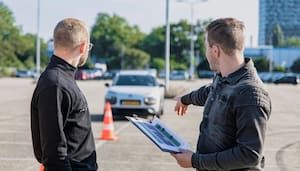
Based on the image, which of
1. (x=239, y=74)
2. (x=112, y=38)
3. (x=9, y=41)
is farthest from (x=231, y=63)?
(x=112, y=38)

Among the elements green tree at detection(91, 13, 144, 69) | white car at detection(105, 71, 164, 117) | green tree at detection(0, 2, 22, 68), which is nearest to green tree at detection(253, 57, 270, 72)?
green tree at detection(91, 13, 144, 69)

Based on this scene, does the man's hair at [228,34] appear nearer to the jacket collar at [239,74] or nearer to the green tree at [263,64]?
the jacket collar at [239,74]

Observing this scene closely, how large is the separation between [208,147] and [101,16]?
129m

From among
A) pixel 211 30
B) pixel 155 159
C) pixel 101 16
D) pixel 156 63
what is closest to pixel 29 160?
pixel 155 159

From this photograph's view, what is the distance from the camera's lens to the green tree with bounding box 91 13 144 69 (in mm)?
115988

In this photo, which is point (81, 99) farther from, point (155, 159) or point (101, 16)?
point (101, 16)

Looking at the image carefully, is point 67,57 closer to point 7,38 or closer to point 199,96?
point 199,96

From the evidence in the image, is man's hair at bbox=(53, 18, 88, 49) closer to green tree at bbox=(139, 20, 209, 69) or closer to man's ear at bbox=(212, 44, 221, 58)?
man's ear at bbox=(212, 44, 221, 58)

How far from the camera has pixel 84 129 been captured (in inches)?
145

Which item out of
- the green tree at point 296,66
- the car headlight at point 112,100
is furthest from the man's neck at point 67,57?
the green tree at point 296,66

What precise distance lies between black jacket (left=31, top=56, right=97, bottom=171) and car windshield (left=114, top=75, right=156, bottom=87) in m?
15.0

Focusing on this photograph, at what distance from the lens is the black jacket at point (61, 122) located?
3424 mm

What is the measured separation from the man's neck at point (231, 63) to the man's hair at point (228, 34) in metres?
0.05

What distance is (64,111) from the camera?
11.5ft
